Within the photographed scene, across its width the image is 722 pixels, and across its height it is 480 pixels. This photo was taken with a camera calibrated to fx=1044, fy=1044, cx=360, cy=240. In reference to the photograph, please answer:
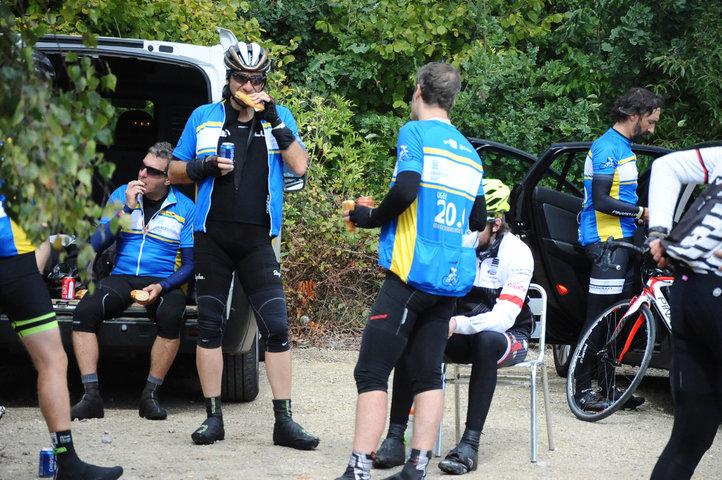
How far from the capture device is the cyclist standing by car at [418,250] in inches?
177

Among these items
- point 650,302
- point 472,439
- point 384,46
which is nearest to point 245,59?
point 472,439

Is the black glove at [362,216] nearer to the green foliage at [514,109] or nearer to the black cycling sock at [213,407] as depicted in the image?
the black cycling sock at [213,407]

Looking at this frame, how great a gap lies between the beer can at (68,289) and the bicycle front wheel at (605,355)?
3273 mm

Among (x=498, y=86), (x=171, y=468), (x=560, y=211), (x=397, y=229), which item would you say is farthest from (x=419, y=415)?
(x=498, y=86)

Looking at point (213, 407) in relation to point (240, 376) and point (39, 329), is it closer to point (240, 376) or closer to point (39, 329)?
point (240, 376)

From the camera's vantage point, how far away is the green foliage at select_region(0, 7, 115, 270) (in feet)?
9.62

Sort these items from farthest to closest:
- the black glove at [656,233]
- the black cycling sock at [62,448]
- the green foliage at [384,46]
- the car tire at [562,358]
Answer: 1. the green foliage at [384,46]
2. the car tire at [562,358]
3. the black cycling sock at [62,448]
4. the black glove at [656,233]

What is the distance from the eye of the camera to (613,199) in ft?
22.3

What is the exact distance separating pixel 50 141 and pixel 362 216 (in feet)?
6.21

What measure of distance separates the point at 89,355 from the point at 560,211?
3381 millimetres

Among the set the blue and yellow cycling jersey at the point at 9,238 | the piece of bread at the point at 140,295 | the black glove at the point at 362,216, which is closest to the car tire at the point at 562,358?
the piece of bread at the point at 140,295

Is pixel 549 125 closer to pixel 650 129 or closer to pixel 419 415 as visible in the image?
pixel 650 129

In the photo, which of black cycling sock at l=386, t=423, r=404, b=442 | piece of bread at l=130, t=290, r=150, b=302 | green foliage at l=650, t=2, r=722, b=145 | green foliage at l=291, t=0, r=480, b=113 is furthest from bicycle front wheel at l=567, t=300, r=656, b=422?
green foliage at l=291, t=0, r=480, b=113

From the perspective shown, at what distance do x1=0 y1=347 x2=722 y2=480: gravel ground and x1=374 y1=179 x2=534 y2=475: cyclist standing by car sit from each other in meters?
0.16
